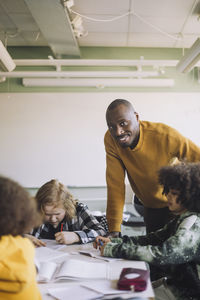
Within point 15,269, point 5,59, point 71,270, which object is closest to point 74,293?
point 71,270

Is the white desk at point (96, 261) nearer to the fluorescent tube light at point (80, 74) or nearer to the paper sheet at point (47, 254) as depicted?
the paper sheet at point (47, 254)

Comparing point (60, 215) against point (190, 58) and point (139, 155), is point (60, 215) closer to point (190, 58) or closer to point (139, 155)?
point (139, 155)

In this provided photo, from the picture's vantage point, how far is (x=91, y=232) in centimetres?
169

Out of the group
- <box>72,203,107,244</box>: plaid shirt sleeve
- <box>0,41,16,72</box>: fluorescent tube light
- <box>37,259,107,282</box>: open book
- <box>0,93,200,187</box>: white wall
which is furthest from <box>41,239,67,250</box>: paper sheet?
<box>0,93,200,187</box>: white wall

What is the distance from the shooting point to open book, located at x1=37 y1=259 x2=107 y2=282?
42.7 inches

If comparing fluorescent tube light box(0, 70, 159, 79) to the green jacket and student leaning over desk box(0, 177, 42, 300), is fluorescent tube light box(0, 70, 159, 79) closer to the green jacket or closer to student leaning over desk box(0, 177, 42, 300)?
the green jacket

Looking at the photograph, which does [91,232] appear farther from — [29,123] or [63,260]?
[29,123]

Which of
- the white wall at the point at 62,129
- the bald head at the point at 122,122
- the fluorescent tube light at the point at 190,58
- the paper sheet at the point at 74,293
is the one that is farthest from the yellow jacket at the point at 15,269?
the white wall at the point at 62,129

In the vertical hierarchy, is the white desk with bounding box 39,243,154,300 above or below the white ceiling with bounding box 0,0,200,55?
below

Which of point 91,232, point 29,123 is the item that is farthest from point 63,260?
point 29,123

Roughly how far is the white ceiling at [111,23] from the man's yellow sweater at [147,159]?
5.38 feet

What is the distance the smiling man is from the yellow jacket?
91 cm

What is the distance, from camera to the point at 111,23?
3494 millimetres

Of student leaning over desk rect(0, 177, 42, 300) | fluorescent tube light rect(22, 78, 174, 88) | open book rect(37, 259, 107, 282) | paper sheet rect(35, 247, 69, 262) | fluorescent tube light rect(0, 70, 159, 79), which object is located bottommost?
paper sheet rect(35, 247, 69, 262)
